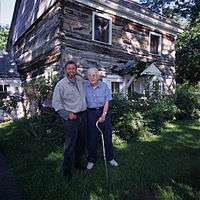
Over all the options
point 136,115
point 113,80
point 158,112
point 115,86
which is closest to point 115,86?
point 115,86

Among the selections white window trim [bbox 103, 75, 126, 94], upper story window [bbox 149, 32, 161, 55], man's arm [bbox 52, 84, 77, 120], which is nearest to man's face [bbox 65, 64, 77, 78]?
man's arm [bbox 52, 84, 77, 120]

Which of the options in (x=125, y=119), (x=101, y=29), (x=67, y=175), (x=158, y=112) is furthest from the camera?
(x=101, y=29)

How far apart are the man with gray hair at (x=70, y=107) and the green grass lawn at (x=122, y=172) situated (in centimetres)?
48

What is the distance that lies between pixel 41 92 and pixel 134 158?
389 centimetres

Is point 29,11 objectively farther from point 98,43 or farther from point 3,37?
point 3,37

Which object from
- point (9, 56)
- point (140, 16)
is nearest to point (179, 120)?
point (140, 16)

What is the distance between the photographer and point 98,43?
11414 millimetres

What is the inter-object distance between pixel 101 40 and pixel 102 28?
552 mm

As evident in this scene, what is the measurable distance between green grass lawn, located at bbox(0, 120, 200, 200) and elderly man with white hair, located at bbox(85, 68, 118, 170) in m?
0.47

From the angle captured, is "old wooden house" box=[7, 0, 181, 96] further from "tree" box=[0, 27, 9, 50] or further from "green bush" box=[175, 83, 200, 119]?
"tree" box=[0, 27, 9, 50]

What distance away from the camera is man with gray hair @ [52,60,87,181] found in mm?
4391

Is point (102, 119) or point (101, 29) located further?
point (101, 29)

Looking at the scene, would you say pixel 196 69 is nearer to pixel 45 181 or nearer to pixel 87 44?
pixel 87 44

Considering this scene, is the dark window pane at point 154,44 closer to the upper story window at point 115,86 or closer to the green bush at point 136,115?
the upper story window at point 115,86
